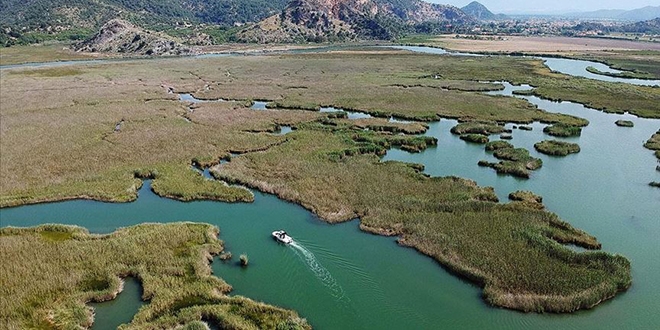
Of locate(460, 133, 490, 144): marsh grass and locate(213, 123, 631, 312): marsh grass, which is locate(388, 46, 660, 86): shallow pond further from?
locate(213, 123, 631, 312): marsh grass

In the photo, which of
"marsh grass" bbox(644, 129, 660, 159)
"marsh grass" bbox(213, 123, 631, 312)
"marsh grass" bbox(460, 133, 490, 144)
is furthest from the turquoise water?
"marsh grass" bbox(644, 129, 660, 159)

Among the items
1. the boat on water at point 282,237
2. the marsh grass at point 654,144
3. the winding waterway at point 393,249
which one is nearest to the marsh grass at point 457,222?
the winding waterway at point 393,249

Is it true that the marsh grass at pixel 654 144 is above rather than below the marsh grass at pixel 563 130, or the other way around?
below

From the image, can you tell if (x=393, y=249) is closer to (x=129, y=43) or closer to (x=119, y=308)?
(x=119, y=308)

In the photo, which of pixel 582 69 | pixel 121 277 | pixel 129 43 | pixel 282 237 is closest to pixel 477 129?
pixel 282 237

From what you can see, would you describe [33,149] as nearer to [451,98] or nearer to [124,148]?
[124,148]

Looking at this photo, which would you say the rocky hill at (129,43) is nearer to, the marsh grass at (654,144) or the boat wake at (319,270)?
the marsh grass at (654,144)
